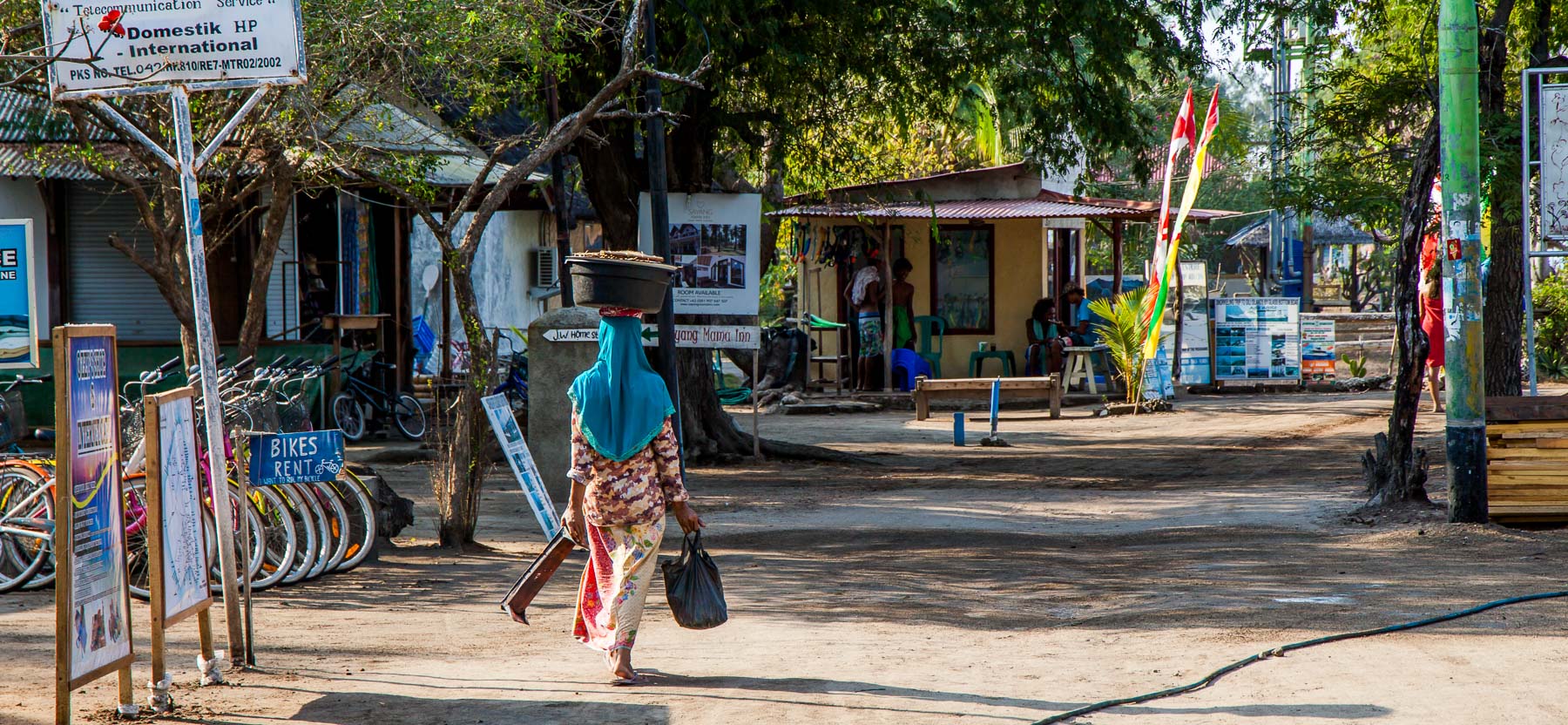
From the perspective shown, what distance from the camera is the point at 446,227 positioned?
9484mm

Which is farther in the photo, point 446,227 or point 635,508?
point 446,227

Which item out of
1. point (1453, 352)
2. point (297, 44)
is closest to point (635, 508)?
point (297, 44)

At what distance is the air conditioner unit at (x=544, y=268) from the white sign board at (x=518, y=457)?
629 inches

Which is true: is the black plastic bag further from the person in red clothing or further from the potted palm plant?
the potted palm plant

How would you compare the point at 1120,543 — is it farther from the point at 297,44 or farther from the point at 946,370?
the point at 946,370

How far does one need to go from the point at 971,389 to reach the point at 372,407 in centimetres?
700

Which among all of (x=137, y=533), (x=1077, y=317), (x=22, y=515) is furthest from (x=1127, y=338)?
(x=22, y=515)

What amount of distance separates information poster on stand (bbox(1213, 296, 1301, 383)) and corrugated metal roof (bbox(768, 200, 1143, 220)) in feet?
8.19

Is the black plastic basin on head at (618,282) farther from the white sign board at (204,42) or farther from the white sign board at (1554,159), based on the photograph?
the white sign board at (1554,159)

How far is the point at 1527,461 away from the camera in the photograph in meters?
9.53

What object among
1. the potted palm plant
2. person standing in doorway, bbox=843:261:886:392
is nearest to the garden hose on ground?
the potted palm plant

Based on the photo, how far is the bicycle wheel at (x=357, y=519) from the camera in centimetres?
872

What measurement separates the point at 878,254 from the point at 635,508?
1640 cm

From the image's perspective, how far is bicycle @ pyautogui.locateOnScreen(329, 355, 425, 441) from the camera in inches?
648
